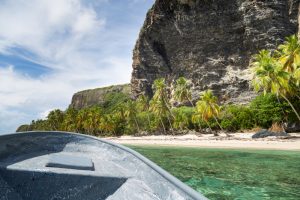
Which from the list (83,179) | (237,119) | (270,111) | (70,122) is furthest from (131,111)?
(83,179)

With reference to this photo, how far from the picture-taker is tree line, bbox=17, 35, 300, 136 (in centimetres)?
3406

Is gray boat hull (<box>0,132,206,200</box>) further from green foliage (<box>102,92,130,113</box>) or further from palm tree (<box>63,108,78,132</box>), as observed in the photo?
green foliage (<box>102,92,130,113</box>)

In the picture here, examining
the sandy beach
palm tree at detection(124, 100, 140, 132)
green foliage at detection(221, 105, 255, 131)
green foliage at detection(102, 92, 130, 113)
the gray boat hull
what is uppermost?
green foliage at detection(102, 92, 130, 113)

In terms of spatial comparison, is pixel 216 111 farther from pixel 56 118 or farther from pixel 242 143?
pixel 56 118

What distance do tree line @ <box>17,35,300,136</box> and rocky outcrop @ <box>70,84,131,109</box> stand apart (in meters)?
65.5

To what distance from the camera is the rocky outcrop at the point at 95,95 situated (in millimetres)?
167750

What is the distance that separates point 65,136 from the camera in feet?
19.8

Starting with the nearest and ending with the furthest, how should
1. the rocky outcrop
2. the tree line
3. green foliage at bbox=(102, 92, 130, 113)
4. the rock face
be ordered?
the tree line < the rock face < green foliage at bbox=(102, 92, 130, 113) < the rocky outcrop

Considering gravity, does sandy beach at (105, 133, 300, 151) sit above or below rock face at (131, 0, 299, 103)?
below

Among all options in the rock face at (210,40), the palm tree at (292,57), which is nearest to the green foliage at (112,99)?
the rock face at (210,40)

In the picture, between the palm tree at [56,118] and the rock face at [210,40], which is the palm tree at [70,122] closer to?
the palm tree at [56,118]

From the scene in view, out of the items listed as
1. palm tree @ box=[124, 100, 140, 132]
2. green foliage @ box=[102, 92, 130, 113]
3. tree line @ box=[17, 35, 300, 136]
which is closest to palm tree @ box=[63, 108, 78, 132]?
tree line @ box=[17, 35, 300, 136]

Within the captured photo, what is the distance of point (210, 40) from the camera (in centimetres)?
8831

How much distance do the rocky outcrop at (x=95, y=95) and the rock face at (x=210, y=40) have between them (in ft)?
204
